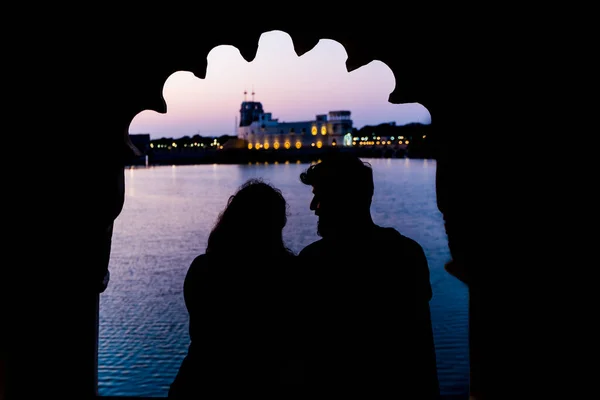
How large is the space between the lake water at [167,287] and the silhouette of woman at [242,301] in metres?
1.06

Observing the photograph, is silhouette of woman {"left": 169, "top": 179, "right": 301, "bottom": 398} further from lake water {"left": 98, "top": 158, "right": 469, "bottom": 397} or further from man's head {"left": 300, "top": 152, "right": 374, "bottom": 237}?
lake water {"left": 98, "top": 158, "right": 469, "bottom": 397}

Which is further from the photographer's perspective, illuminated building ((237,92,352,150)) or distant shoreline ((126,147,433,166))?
illuminated building ((237,92,352,150))

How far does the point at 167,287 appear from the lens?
1093 cm

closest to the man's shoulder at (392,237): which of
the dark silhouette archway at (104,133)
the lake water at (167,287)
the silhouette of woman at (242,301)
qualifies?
the silhouette of woman at (242,301)

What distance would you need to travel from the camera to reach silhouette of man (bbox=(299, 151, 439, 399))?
1.35 m

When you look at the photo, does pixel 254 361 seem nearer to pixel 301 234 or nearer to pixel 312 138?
pixel 301 234

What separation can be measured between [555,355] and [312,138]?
8782 cm

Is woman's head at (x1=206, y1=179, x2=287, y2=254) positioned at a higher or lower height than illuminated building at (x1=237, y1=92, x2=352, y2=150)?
lower

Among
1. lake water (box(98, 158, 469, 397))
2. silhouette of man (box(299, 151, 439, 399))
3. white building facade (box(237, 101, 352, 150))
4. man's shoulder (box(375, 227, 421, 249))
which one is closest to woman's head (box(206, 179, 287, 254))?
silhouette of man (box(299, 151, 439, 399))

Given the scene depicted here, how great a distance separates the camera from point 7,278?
225 centimetres

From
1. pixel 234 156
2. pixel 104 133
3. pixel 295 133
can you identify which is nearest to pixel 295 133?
pixel 295 133

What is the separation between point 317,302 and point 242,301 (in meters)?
0.17

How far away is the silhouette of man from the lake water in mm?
1050

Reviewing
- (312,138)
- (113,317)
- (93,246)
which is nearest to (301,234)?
(113,317)
